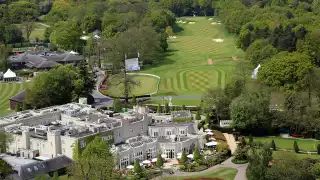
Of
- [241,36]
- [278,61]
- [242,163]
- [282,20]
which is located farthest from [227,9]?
[242,163]

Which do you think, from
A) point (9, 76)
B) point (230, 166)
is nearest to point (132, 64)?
point (9, 76)

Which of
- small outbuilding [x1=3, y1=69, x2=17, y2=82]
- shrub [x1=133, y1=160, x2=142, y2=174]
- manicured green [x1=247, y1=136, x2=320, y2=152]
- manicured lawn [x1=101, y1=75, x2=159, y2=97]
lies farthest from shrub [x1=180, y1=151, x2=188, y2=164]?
small outbuilding [x1=3, y1=69, x2=17, y2=82]

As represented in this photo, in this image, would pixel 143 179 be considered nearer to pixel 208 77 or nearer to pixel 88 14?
pixel 208 77

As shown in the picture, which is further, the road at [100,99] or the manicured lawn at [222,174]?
the road at [100,99]

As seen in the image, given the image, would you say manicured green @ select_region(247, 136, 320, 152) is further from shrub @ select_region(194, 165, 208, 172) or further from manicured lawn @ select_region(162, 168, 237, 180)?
shrub @ select_region(194, 165, 208, 172)

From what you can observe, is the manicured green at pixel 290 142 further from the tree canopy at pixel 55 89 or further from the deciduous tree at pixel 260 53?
the deciduous tree at pixel 260 53

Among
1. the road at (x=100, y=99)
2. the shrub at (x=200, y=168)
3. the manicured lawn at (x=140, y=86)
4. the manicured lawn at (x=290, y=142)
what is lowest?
the shrub at (x=200, y=168)

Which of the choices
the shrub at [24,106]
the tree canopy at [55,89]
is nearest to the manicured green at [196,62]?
the tree canopy at [55,89]
